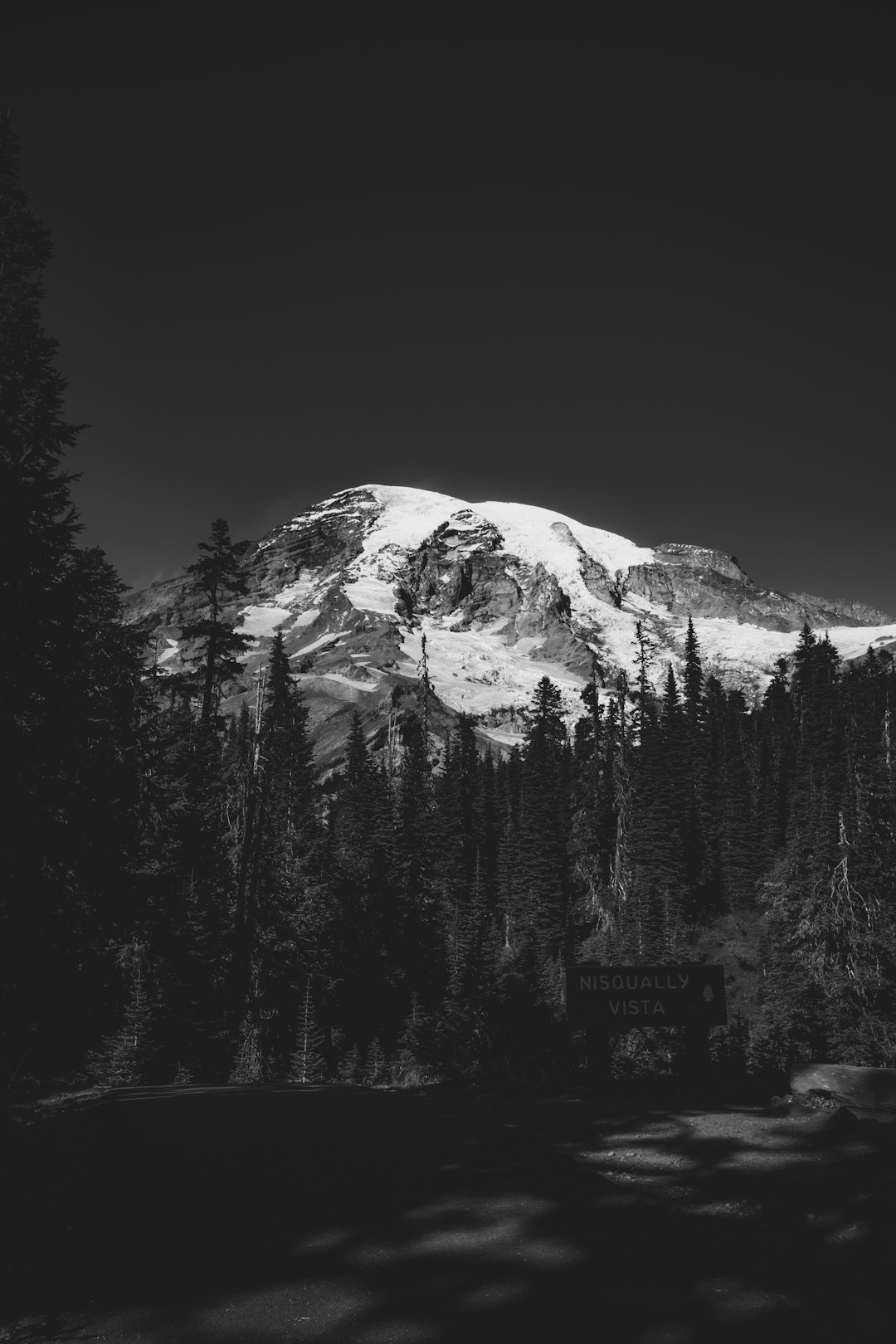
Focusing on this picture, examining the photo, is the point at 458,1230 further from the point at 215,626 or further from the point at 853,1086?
the point at 215,626

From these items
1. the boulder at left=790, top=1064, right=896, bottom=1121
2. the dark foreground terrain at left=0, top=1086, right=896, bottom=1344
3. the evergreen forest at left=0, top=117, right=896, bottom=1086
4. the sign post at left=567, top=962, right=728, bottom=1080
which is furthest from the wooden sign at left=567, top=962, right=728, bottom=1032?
the boulder at left=790, top=1064, right=896, bottom=1121

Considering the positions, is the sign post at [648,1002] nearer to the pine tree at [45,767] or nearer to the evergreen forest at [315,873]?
the evergreen forest at [315,873]

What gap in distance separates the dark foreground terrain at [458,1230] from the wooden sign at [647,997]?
2017mm

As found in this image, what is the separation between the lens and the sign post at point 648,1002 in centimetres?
1070

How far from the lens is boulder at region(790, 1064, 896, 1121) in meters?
7.66

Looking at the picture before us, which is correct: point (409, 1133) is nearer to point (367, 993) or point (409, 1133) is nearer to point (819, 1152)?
point (819, 1152)

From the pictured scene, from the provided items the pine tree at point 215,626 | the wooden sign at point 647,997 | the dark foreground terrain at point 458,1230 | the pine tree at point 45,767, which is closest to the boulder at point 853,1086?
the dark foreground terrain at point 458,1230

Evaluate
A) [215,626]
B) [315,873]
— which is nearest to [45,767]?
[215,626]

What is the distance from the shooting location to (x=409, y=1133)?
7816 mm

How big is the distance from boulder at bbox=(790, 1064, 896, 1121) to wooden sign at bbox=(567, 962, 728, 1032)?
7.79 feet

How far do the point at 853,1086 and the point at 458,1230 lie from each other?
4.49 metres

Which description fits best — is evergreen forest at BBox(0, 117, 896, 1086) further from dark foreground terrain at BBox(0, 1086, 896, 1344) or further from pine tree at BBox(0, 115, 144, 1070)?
dark foreground terrain at BBox(0, 1086, 896, 1344)

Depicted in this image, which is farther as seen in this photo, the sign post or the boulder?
the sign post

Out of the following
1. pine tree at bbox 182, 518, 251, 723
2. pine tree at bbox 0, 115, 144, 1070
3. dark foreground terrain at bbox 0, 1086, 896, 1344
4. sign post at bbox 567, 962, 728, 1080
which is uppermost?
pine tree at bbox 182, 518, 251, 723
